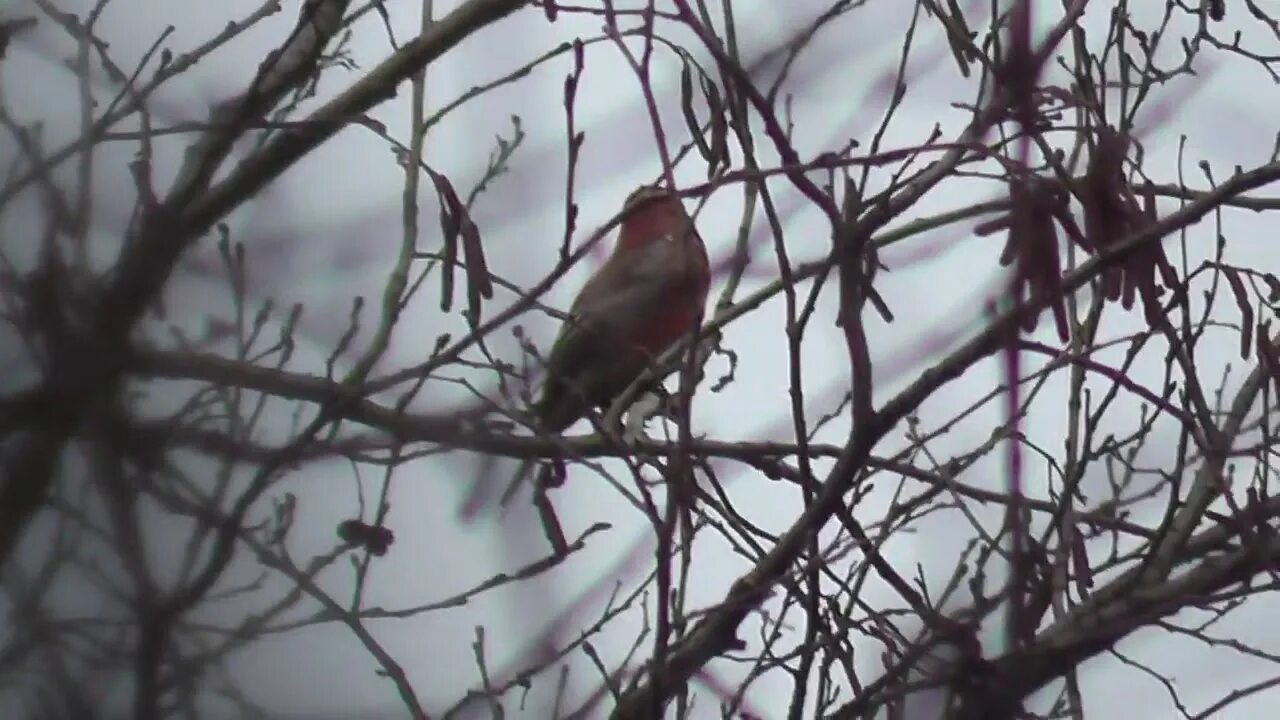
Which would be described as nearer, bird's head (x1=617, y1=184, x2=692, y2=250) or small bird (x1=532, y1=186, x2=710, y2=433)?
bird's head (x1=617, y1=184, x2=692, y2=250)

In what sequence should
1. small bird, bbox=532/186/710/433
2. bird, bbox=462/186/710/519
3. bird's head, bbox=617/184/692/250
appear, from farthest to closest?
small bird, bbox=532/186/710/433 < bird, bbox=462/186/710/519 < bird's head, bbox=617/184/692/250

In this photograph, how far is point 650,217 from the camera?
11.0 ft

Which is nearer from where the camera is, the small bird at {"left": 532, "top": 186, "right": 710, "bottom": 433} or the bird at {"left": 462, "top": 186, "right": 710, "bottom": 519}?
the bird at {"left": 462, "top": 186, "right": 710, "bottom": 519}

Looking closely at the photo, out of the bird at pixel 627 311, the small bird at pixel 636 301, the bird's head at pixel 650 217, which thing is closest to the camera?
the bird's head at pixel 650 217

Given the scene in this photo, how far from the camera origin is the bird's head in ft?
4.44

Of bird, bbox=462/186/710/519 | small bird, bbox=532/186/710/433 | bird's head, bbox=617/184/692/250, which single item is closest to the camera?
bird's head, bbox=617/184/692/250

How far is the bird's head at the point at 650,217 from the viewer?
1.35 m

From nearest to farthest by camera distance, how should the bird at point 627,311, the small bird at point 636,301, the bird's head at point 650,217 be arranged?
the bird's head at point 650,217
the bird at point 627,311
the small bird at point 636,301

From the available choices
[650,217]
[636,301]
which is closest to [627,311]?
[636,301]

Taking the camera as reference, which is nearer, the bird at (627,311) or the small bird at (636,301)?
the bird at (627,311)

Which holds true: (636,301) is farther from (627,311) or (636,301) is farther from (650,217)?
(650,217)

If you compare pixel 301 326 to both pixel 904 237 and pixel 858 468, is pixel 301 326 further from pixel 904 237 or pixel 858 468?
pixel 904 237

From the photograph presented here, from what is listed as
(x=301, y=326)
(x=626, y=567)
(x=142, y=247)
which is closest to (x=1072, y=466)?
(x=626, y=567)

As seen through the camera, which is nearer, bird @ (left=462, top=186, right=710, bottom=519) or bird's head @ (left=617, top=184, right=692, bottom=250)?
bird's head @ (left=617, top=184, right=692, bottom=250)
